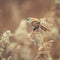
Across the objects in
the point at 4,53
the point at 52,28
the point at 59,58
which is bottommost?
the point at 59,58

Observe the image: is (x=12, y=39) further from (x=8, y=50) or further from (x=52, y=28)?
(x=52, y=28)

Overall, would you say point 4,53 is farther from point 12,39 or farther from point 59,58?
point 59,58

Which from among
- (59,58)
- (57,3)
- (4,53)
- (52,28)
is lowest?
(59,58)

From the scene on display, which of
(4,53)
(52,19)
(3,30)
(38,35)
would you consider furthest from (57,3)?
(4,53)

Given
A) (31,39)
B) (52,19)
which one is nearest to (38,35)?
(31,39)

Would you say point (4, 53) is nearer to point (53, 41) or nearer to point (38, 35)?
point (38, 35)

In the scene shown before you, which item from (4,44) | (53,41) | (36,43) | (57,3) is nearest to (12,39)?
(4,44)

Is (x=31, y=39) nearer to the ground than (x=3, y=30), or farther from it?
nearer to the ground

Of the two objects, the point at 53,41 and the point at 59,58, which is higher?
the point at 53,41
